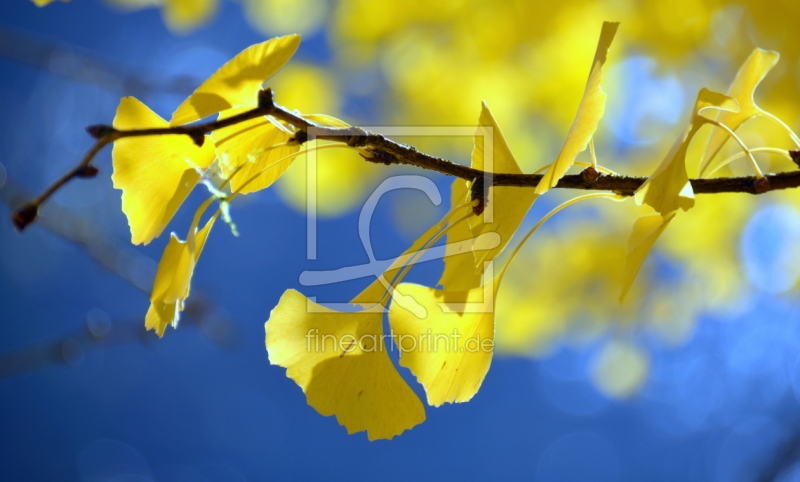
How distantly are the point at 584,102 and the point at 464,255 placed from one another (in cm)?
9

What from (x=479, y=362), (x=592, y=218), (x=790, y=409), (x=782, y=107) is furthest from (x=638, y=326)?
(x=479, y=362)

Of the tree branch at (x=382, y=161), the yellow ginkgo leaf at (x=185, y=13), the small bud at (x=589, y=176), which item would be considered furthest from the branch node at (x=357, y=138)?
the yellow ginkgo leaf at (x=185, y=13)

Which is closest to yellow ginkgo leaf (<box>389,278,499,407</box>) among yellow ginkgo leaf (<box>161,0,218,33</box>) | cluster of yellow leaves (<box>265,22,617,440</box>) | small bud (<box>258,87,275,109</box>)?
cluster of yellow leaves (<box>265,22,617,440</box>)

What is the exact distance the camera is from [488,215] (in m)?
0.25

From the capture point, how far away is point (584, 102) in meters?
0.23

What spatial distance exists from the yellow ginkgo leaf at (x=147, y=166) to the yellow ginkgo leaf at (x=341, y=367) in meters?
0.07

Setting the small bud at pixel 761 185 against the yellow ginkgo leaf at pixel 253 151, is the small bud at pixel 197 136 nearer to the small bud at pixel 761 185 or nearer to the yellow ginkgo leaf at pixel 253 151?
the yellow ginkgo leaf at pixel 253 151

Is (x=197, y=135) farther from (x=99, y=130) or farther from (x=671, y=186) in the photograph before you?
(x=671, y=186)

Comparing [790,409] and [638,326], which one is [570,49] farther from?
[790,409]

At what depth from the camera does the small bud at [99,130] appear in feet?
0.59

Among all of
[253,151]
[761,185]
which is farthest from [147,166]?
[761,185]

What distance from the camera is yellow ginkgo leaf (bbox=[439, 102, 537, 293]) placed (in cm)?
24

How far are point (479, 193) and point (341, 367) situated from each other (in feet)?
0.34

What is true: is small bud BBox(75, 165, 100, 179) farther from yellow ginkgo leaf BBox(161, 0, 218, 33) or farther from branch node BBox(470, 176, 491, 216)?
yellow ginkgo leaf BBox(161, 0, 218, 33)
